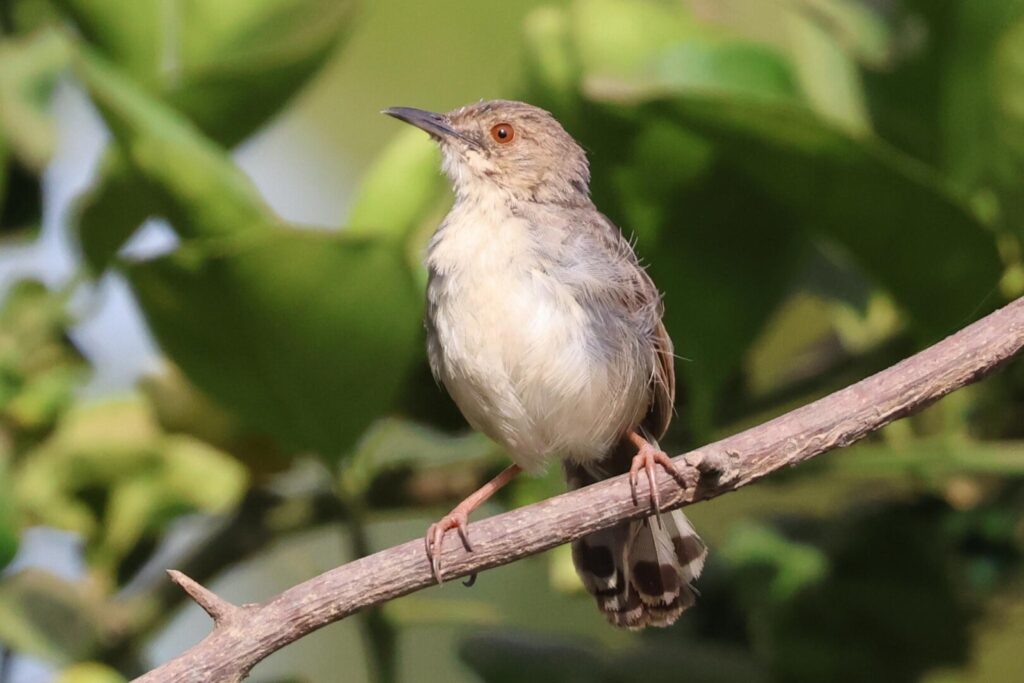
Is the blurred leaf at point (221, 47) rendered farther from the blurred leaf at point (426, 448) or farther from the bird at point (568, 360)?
the blurred leaf at point (426, 448)

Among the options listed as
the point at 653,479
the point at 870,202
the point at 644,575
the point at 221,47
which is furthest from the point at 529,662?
the point at 221,47

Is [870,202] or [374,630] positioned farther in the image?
[374,630]

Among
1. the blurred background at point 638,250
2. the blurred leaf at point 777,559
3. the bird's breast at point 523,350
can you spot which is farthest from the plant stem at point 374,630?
the blurred leaf at point 777,559

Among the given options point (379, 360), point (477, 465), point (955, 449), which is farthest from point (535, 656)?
point (955, 449)

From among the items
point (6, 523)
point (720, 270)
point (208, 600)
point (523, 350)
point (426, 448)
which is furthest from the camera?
point (426, 448)

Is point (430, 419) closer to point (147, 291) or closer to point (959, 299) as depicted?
point (147, 291)

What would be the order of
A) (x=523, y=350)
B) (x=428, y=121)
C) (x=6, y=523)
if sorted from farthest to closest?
1. (x=428, y=121)
2. (x=523, y=350)
3. (x=6, y=523)

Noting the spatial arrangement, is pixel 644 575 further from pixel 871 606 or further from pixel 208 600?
pixel 208 600
